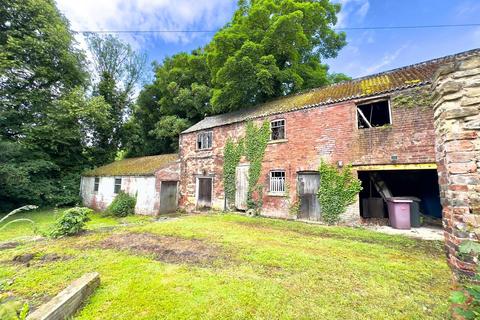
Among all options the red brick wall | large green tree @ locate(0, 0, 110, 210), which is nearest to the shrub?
the red brick wall

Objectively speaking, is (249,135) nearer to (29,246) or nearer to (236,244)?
(236,244)

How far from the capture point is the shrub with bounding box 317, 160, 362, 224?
9.37 m

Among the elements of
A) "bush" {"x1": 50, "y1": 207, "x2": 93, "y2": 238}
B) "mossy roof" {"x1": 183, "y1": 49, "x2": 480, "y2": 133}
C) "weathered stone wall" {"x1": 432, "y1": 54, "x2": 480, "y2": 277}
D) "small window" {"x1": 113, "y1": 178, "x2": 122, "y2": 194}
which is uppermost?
"mossy roof" {"x1": 183, "y1": 49, "x2": 480, "y2": 133}

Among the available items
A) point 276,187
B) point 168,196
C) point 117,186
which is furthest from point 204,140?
point 117,186

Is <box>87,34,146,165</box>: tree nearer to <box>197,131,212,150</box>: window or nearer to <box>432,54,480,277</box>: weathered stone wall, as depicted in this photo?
<box>197,131,212,150</box>: window

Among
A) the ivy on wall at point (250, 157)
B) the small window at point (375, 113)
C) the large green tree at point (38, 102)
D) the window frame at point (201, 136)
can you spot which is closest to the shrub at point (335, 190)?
the small window at point (375, 113)

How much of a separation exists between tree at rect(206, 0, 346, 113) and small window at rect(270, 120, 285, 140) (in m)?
5.47

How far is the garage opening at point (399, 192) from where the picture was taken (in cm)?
998

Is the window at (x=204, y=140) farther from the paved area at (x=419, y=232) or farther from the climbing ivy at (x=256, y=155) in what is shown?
the paved area at (x=419, y=232)

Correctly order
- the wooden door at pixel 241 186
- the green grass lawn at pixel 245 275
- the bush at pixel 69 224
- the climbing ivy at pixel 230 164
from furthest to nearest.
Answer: the climbing ivy at pixel 230 164 < the wooden door at pixel 241 186 < the bush at pixel 69 224 < the green grass lawn at pixel 245 275

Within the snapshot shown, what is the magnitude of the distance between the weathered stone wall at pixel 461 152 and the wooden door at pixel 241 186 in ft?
33.3

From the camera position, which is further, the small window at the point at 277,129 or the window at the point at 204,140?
the window at the point at 204,140

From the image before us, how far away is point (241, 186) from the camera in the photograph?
13.1 meters

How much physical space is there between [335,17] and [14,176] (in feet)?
96.1
